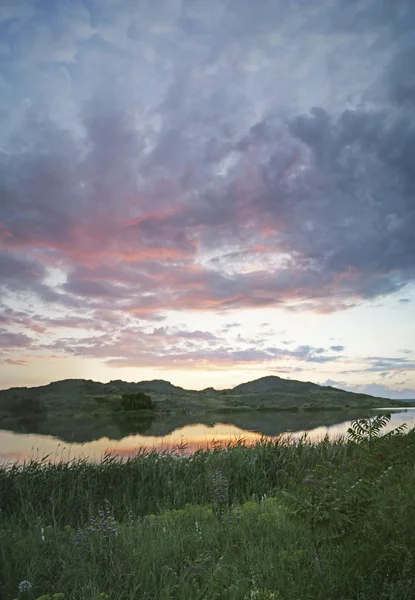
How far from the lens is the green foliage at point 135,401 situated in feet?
266

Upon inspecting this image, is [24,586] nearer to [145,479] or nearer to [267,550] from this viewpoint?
[267,550]

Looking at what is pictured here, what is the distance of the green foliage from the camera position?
8094cm

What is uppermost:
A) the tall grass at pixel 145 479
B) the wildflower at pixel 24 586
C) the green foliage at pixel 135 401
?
the green foliage at pixel 135 401

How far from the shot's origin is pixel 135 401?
265 feet

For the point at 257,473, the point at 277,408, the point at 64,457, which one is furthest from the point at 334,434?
the point at 277,408

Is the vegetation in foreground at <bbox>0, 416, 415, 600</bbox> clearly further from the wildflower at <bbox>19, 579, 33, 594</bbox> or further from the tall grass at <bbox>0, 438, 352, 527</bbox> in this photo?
the tall grass at <bbox>0, 438, 352, 527</bbox>

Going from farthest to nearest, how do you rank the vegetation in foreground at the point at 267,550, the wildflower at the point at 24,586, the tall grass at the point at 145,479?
1. the tall grass at the point at 145,479
2. the wildflower at the point at 24,586
3. the vegetation in foreground at the point at 267,550

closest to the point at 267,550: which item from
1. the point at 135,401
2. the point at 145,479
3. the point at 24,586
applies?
the point at 24,586

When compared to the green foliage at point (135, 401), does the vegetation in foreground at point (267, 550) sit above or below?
below

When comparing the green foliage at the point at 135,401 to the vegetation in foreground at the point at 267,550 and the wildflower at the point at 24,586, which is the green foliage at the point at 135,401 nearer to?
the vegetation in foreground at the point at 267,550

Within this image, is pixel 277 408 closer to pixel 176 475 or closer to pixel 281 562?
pixel 176 475

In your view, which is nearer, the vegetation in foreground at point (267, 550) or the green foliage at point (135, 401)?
the vegetation in foreground at point (267, 550)

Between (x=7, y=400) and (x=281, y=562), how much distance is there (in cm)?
8590

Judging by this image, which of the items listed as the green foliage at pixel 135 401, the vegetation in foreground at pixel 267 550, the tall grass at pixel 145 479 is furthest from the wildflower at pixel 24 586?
the green foliage at pixel 135 401
